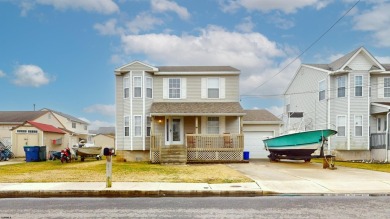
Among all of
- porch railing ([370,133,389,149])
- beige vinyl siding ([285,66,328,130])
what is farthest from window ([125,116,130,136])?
porch railing ([370,133,389,149])

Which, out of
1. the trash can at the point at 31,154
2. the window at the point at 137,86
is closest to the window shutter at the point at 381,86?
the window at the point at 137,86

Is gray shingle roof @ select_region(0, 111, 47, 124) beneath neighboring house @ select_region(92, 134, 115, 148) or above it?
above

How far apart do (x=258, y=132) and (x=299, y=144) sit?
6418 mm

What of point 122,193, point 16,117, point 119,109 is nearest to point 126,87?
point 119,109

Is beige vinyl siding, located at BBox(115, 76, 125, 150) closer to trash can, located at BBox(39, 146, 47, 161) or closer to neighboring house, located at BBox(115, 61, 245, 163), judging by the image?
neighboring house, located at BBox(115, 61, 245, 163)

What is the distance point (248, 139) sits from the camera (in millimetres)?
28750

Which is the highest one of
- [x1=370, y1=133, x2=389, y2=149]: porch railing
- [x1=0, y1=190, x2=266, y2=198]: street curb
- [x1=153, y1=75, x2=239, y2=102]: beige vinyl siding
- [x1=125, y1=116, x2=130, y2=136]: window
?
[x1=153, y1=75, x2=239, y2=102]: beige vinyl siding

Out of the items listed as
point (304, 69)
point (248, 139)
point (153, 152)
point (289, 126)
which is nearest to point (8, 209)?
point (153, 152)

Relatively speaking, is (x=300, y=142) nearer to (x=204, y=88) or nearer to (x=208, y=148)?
(x=208, y=148)

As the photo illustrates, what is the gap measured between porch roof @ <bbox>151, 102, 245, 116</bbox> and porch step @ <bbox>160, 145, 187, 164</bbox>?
93.8 inches

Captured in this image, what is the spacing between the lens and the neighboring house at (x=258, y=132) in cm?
2848

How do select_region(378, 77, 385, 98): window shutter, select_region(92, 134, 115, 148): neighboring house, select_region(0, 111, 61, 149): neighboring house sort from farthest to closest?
select_region(92, 134, 115, 148): neighboring house, select_region(0, 111, 61, 149): neighboring house, select_region(378, 77, 385, 98): window shutter

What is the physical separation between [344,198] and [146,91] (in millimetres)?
17524

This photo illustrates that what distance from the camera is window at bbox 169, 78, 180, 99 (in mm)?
25969
